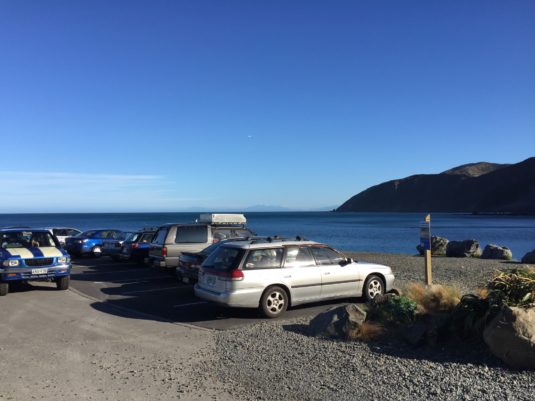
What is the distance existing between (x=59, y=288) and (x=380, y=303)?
8.99 metres

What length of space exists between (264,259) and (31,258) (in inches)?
256

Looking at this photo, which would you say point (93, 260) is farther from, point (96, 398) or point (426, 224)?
point (96, 398)

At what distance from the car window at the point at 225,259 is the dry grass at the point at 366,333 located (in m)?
2.81

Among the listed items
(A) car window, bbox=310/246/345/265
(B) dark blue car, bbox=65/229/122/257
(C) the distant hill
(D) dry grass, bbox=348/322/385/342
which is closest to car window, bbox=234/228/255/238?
(A) car window, bbox=310/246/345/265

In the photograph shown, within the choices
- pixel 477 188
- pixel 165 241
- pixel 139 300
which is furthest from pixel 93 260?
pixel 477 188

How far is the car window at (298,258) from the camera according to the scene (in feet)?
33.1

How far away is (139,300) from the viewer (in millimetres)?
11875

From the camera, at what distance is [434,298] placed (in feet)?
27.2

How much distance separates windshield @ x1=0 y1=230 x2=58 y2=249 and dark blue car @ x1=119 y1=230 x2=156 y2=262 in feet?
17.3

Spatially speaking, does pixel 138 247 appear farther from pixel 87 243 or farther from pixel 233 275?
pixel 233 275

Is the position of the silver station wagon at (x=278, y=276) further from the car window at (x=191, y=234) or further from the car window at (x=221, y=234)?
the car window at (x=221, y=234)

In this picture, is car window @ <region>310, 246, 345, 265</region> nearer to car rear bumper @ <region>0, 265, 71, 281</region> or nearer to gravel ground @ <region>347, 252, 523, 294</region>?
gravel ground @ <region>347, 252, 523, 294</region>

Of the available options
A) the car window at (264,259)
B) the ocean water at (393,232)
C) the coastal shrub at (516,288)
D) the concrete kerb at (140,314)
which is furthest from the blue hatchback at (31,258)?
the ocean water at (393,232)

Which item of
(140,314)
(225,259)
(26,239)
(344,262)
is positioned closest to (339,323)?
(225,259)
